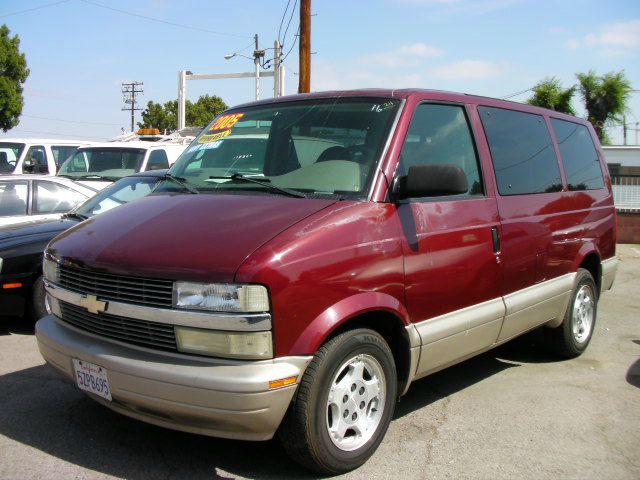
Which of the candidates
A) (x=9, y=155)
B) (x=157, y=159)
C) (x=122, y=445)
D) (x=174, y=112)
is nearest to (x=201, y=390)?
(x=122, y=445)

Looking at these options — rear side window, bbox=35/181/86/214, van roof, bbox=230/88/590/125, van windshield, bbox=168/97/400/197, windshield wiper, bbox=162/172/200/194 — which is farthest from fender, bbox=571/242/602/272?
rear side window, bbox=35/181/86/214

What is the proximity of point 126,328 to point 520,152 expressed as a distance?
3.31 m

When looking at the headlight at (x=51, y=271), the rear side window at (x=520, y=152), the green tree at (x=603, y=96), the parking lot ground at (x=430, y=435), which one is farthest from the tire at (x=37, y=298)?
the green tree at (x=603, y=96)

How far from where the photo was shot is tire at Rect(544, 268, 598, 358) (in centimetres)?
567

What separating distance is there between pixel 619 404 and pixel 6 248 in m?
5.41

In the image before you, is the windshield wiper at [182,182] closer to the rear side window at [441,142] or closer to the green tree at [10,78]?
the rear side window at [441,142]

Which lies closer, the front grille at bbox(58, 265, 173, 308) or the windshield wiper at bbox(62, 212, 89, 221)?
the front grille at bbox(58, 265, 173, 308)

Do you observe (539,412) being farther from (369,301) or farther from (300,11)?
(300,11)

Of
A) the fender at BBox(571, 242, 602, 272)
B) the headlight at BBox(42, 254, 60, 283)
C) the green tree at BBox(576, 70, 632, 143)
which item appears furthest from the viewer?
the green tree at BBox(576, 70, 632, 143)

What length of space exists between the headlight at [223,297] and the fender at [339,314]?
0.27 m

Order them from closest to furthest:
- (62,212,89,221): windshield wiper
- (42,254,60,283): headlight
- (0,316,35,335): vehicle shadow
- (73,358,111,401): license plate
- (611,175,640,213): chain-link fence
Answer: (73,358,111,401): license plate → (42,254,60,283): headlight → (0,316,35,335): vehicle shadow → (62,212,89,221): windshield wiper → (611,175,640,213): chain-link fence

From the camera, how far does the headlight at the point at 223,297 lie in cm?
304

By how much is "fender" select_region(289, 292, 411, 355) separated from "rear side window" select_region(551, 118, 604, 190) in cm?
293

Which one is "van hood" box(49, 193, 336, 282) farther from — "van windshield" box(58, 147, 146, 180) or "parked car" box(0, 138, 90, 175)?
"parked car" box(0, 138, 90, 175)
